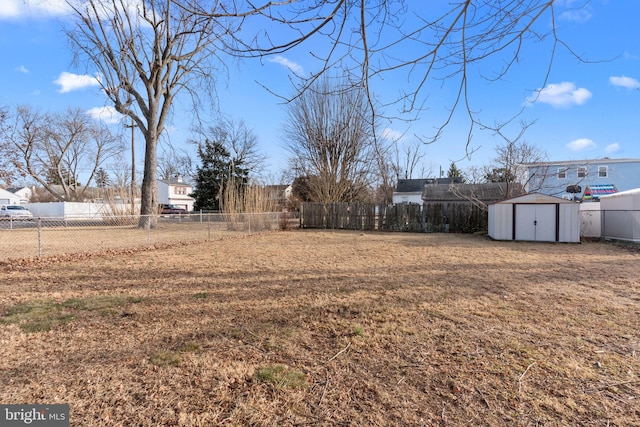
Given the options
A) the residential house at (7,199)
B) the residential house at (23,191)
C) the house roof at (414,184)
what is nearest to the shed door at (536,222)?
the house roof at (414,184)

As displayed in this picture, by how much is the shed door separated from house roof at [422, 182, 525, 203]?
27.3 feet

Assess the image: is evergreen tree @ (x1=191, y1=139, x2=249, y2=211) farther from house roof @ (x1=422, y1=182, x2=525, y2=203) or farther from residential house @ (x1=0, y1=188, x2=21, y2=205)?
residential house @ (x1=0, y1=188, x2=21, y2=205)

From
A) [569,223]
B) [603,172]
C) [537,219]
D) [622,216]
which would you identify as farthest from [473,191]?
[569,223]

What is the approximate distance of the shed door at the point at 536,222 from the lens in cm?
1256

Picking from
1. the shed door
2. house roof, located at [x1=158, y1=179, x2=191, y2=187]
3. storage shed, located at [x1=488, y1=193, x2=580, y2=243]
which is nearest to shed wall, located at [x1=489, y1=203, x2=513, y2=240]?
storage shed, located at [x1=488, y1=193, x2=580, y2=243]

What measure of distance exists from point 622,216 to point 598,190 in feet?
56.8

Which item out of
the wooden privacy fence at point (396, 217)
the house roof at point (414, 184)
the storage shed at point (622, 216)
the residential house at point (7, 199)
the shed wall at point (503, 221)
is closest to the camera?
the storage shed at point (622, 216)

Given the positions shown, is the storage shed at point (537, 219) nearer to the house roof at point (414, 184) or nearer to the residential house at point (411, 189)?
the residential house at point (411, 189)

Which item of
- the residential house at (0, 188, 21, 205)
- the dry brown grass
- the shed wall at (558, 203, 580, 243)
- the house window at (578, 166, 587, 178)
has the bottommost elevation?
the dry brown grass

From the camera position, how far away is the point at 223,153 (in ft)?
104

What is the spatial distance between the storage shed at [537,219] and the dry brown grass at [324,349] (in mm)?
7548

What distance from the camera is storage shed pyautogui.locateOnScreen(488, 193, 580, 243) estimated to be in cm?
1233

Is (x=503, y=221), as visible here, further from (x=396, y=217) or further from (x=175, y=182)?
(x=175, y=182)

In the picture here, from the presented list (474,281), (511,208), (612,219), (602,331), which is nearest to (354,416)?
(602,331)
